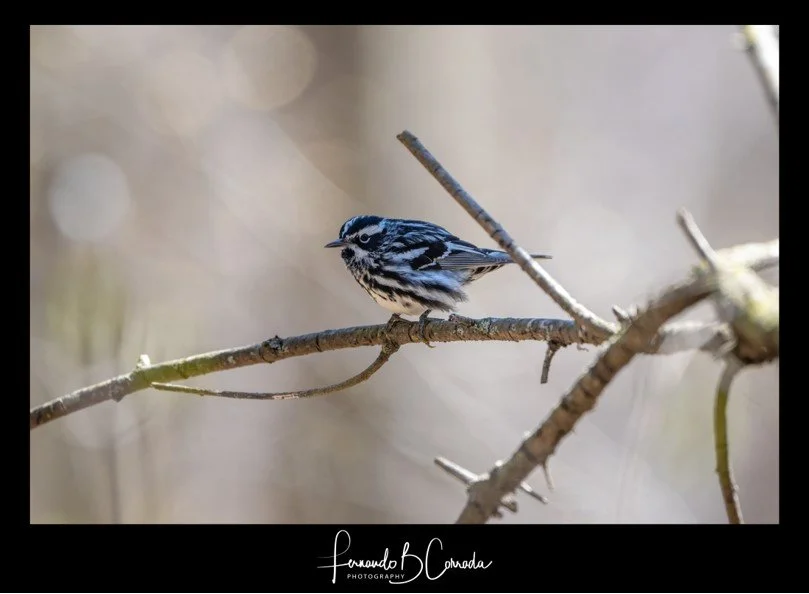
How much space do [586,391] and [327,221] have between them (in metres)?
6.20

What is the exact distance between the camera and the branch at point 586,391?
1.20 metres

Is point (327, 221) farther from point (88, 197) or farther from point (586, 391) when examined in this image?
point (586, 391)

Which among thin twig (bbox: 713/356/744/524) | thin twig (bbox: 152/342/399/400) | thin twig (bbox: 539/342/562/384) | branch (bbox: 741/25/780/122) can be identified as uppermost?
thin twig (bbox: 152/342/399/400)

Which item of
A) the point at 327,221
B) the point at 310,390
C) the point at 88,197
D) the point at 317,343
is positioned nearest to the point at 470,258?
the point at 317,343

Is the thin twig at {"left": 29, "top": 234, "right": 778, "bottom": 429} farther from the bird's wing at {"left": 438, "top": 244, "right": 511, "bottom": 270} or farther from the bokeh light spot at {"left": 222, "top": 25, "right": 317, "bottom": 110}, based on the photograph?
the bokeh light spot at {"left": 222, "top": 25, "right": 317, "bottom": 110}

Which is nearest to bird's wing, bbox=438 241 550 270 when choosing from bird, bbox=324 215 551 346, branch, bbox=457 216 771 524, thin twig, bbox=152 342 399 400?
bird, bbox=324 215 551 346

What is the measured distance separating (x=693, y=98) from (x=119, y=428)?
5.65m

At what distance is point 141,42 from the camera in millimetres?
8016

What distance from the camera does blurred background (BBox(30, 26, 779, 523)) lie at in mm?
6473

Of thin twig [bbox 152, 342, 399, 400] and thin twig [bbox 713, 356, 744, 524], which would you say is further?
thin twig [bbox 152, 342, 399, 400]

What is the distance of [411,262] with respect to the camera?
3805mm

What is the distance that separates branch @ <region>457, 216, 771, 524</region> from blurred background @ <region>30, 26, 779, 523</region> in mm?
4815
